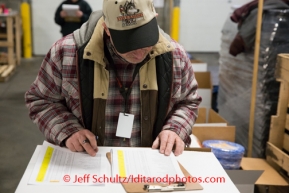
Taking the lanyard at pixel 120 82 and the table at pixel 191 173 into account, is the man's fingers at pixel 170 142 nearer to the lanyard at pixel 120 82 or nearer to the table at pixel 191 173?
the table at pixel 191 173

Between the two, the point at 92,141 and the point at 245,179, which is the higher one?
the point at 92,141

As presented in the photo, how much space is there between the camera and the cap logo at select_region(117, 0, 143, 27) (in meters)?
1.18

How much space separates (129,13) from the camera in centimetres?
119

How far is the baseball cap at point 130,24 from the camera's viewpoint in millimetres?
1189

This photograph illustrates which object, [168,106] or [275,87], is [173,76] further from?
[275,87]

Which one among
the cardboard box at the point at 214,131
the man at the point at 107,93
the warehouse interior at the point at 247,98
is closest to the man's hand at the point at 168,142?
the man at the point at 107,93

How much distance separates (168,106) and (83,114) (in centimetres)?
32

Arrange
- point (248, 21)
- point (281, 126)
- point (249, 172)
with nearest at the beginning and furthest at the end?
point (249, 172) < point (281, 126) < point (248, 21)

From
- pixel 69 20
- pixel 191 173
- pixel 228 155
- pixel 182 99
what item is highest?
pixel 69 20

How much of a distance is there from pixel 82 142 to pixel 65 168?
13 cm

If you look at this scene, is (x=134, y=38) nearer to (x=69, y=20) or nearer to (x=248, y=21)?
(x=248, y=21)

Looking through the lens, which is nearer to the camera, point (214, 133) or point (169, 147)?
point (169, 147)

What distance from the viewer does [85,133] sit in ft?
4.34

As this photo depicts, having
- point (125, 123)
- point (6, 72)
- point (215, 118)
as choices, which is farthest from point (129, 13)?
point (6, 72)
